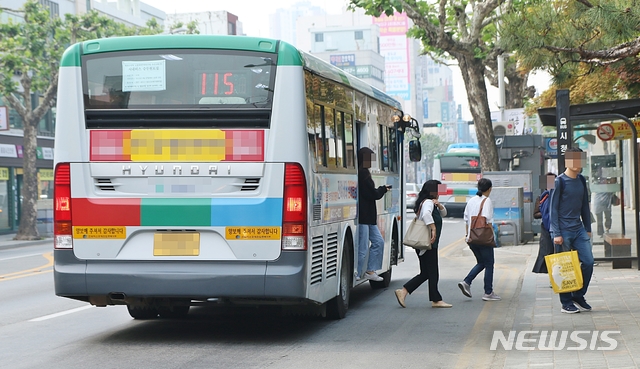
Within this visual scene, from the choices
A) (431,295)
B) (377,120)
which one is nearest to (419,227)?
(431,295)

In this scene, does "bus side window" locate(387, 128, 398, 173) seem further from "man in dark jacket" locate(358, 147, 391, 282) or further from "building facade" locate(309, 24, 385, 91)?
"building facade" locate(309, 24, 385, 91)

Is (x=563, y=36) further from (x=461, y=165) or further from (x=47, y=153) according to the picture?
(x=47, y=153)

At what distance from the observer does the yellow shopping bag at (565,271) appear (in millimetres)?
10617

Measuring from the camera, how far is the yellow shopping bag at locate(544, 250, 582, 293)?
34.8 feet

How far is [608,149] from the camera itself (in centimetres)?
1731

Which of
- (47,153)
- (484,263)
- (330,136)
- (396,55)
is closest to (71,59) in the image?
(330,136)

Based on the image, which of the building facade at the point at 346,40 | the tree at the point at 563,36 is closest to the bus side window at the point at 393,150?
the tree at the point at 563,36

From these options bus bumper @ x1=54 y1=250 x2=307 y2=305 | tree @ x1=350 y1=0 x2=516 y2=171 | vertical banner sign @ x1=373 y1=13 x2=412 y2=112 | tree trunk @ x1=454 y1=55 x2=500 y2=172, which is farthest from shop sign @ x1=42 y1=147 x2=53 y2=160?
vertical banner sign @ x1=373 y1=13 x2=412 y2=112

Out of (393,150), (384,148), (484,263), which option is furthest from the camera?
(393,150)

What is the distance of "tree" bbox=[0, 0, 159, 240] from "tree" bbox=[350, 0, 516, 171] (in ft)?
49.2

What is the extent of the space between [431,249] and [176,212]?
4.21 meters

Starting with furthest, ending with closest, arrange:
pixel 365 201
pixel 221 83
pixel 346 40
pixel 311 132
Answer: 1. pixel 346 40
2. pixel 365 201
3. pixel 311 132
4. pixel 221 83

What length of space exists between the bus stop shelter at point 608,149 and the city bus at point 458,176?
26.3 meters

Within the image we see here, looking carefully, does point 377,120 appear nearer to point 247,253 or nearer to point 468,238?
point 468,238
